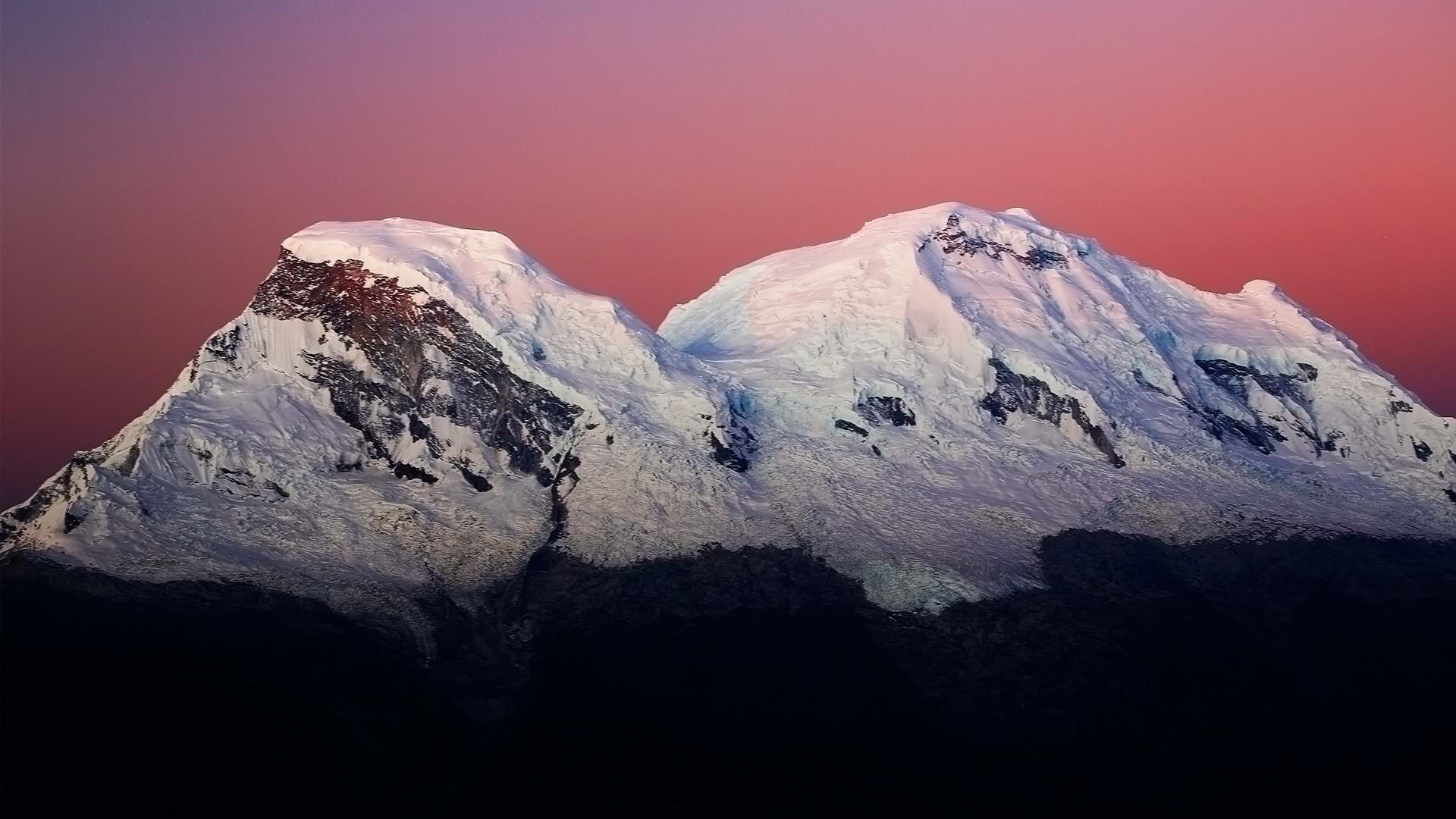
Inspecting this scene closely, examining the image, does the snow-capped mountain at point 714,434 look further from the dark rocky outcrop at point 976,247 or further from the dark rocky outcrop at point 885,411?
the dark rocky outcrop at point 976,247

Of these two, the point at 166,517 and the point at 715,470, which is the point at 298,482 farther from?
the point at 715,470

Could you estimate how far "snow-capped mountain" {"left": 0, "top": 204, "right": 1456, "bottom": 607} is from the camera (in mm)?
87875

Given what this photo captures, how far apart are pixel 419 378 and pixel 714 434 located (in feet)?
63.0

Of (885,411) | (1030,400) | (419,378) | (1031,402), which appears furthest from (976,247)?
(419,378)

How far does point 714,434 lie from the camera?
99.1 metres

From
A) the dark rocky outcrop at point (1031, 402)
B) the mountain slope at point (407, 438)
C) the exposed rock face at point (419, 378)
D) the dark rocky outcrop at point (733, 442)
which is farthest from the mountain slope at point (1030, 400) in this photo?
the exposed rock face at point (419, 378)

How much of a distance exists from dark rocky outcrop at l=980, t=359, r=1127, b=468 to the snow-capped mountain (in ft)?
0.54

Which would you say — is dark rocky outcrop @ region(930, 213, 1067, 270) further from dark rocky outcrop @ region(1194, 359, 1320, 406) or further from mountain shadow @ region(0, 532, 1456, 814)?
mountain shadow @ region(0, 532, 1456, 814)

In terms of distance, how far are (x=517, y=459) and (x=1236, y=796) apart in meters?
50.9

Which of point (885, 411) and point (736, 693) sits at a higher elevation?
point (885, 411)

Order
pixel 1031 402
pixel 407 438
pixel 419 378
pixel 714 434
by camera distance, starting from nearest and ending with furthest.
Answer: pixel 407 438 → pixel 419 378 → pixel 714 434 → pixel 1031 402

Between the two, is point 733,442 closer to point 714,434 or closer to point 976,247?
point 714,434

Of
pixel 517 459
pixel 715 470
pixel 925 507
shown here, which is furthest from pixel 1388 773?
pixel 517 459

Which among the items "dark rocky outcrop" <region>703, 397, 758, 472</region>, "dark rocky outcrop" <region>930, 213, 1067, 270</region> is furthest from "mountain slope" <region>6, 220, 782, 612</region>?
"dark rocky outcrop" <region>930, 213, 1067, 270</region>
